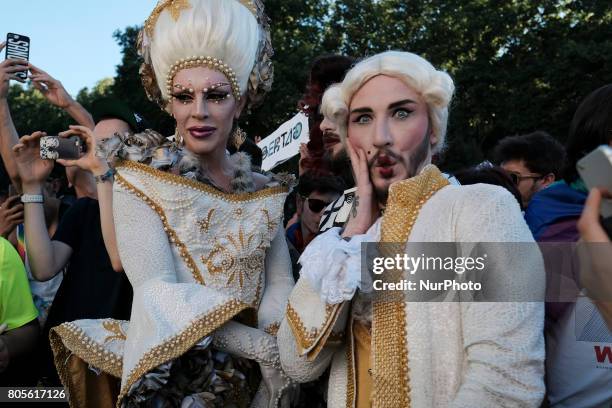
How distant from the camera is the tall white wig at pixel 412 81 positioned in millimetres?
2408

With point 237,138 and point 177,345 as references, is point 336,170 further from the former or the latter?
point 177,345

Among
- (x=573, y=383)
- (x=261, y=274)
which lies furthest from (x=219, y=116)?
(x=573, y=383)

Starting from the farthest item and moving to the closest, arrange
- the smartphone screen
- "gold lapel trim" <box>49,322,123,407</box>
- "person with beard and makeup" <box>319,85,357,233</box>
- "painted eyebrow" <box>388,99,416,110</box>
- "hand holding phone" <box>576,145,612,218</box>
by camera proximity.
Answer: the smartphone screen
"person with beard and makeup" <box>319,85,357,233</box>
"gold lapel trim" <box>49,322,123,407</box>
"painted eyebrow" <box>388,99,416,110</box>
"hand holding phone" <box>576,145,612,218</box>

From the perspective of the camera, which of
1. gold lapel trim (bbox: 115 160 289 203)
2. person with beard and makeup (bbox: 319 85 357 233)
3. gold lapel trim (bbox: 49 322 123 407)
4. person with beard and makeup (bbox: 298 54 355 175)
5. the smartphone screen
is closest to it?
gold lapel trim (bbox: 49 322 123 407)

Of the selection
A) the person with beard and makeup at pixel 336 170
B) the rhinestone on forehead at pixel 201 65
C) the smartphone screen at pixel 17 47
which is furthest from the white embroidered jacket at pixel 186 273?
the smartphone screen at pixel 17 47

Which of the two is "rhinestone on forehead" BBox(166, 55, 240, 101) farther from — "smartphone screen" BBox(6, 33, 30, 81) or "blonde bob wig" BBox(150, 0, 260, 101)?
"smartphone screen" BBox(6, 33, 30, 81)

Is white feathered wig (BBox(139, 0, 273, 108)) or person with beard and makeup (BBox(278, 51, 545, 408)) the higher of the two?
white feathered wig (BBox(139, 0, 273, 108))

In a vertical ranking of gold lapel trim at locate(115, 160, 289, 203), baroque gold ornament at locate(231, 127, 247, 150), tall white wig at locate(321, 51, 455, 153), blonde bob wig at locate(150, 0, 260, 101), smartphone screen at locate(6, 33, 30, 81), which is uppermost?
smartphone screen at locate(6, 33, 30, 81)

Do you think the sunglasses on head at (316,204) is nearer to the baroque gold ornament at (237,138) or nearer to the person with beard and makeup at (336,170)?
the person with beard and makeup at (336,170)

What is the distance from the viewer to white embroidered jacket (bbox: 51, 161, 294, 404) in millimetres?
2527

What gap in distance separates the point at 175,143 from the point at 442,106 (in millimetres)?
1096

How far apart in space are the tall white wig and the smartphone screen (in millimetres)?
2889

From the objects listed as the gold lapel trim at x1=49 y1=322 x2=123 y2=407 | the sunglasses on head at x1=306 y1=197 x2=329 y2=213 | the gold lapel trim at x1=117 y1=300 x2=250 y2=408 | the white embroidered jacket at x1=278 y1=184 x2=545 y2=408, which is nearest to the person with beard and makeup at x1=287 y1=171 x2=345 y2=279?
the sunglasses on head at x1=306 y1=197 x2=329 y2=213

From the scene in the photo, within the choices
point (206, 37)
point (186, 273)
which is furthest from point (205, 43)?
point (186, 273)
